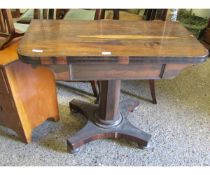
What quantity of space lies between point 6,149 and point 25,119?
0.22 m

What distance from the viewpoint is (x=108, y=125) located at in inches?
59.0

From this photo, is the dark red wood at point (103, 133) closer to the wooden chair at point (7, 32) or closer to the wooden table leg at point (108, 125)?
the wooden table leg at point (108, 125)

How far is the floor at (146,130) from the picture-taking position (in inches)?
54.9

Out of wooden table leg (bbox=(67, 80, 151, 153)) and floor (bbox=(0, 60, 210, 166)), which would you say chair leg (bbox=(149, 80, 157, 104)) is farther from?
wooden table leg (bbox=(67, 80, 151, 153))

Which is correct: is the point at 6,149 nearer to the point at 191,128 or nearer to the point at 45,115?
the point at 45,115

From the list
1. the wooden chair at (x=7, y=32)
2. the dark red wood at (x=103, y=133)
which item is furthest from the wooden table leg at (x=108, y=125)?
the wooden chair at (x=7, y=32)

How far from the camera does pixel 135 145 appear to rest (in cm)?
150

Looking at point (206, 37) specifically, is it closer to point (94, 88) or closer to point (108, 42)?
point (94, 88)

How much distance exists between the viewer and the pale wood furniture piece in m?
1.22

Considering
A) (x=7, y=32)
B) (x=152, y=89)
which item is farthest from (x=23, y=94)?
(x=152, y=89)

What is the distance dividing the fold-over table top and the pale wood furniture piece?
169mm

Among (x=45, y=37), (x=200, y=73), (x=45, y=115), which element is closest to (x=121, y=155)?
(x=45, y=115)

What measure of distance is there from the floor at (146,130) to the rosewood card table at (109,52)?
0.09 m

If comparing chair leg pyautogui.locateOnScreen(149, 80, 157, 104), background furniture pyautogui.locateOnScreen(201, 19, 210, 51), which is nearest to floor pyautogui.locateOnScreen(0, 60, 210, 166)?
chair leg pyautogui.locateOnScreen(149, 80, 157, 104)
